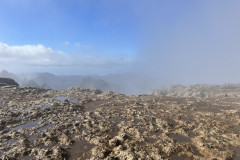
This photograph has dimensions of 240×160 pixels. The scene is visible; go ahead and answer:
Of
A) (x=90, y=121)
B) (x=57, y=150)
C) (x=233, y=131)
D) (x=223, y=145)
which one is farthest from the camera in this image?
(x=90, y=121)

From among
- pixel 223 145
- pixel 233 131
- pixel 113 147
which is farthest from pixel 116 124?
pixel 233 131

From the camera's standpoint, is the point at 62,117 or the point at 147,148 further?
the point at 62,117

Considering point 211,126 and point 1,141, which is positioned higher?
point 211,126

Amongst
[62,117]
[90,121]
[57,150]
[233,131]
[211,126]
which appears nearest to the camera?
[57,150]

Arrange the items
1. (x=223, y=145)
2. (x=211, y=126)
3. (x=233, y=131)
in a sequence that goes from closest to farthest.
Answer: (x=223, y=145) → (x=233, y=131) → (x=211, y=126)

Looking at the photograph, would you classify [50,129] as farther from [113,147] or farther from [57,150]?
[113,147]

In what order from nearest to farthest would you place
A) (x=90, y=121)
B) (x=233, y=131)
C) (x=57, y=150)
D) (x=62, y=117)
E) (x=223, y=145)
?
(x=57, y=150), (x=223, y=145), (x=233, y=131), (x=90, y=121), (x=62, y=117)

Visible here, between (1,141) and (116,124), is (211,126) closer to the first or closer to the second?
(116,124)

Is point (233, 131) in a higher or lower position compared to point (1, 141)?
higher

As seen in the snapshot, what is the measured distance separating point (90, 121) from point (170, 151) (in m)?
14.3

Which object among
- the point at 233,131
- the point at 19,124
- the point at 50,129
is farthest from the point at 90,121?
the point at 233,131

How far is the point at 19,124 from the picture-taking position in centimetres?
2117

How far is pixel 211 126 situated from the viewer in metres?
20.6

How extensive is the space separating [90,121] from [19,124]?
1199 centimetres
